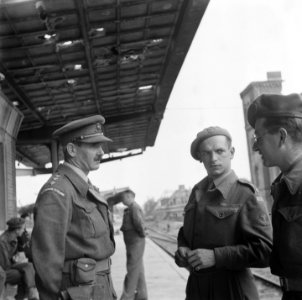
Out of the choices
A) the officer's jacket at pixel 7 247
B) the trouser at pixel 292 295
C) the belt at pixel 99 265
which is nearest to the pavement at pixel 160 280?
the officer's jacket at pixel 7 247

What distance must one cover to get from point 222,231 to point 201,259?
0.74 ft

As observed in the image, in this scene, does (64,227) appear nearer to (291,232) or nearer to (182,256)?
(182,256)

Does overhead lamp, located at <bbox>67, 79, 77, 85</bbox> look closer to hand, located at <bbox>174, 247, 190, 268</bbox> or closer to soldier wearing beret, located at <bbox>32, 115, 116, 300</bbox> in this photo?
soldier wearing beret, located at <bbox>32, 115, 116, 300</bbox>

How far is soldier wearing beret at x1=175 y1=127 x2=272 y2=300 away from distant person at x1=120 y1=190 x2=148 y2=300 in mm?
4343

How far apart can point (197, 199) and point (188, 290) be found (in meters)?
0.58

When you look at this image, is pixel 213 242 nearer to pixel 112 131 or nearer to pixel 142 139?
pixel 112 131

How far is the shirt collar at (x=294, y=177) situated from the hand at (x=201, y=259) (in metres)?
0.75

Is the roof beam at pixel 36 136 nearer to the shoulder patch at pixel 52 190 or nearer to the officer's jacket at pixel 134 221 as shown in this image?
the officer's jacket at pixel 134 221

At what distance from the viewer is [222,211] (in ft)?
9.65

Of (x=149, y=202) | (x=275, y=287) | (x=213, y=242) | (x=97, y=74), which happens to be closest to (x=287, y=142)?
(x=213, y=242)

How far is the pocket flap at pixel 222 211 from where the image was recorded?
2.91 metres

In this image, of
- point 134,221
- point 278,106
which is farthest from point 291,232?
point 134,221

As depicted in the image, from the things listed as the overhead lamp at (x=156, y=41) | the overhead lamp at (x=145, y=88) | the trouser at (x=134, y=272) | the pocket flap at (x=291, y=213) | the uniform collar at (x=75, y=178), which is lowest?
the trouser at (x=134, y=272)

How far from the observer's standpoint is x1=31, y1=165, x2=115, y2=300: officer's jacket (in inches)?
109
